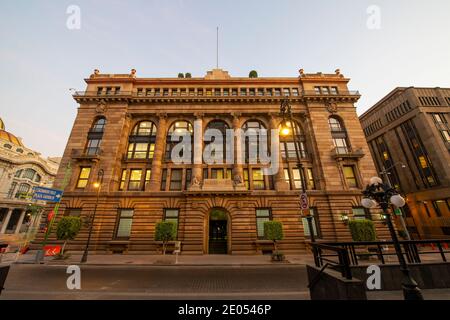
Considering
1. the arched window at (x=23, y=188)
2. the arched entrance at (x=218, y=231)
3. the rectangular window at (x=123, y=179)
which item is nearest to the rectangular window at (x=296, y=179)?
the arched entrance at (x=218, y=231)

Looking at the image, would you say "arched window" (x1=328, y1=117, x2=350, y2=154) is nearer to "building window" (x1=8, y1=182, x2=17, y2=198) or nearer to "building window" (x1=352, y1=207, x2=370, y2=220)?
"building window" (x1=352, y1=207, x2=370, y2=220)

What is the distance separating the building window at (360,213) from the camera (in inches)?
808

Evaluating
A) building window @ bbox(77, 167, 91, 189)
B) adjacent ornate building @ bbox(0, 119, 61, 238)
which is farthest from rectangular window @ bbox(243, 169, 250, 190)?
adjacent ornate building @ bbox(0, 119, 61, 238)

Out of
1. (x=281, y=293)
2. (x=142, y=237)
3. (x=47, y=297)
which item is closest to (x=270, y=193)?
(x=281, y=293)

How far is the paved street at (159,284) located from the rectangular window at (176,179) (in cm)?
1048

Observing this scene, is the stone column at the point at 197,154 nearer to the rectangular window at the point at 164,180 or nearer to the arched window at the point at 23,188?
the rectangular window at the point at 164,180

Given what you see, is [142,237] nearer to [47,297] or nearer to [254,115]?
[47,297]

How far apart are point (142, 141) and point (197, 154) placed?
335 inches

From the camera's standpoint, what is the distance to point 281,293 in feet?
26.3

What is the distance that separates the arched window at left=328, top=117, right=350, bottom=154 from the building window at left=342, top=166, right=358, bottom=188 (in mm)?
2272

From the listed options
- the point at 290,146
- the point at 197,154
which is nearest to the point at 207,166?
the point at 197,154

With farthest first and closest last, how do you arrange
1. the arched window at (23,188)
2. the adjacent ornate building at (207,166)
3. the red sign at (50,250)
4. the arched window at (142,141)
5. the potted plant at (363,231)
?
the arched window at (23,188) < the arched window at (142,141) < the adjacent ornate building at (207,166) < the potted plant at (363,231) < the red sign at (50,250)

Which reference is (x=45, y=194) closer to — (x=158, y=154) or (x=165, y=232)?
(x=165, y=232)

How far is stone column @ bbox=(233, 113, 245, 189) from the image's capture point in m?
21.7
